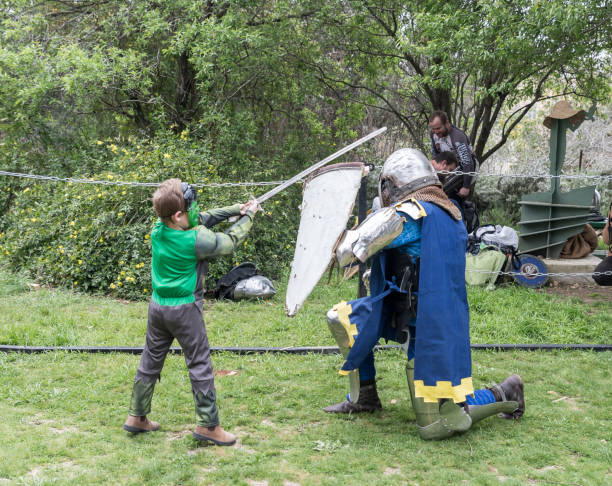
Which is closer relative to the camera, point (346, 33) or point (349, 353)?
point (349, 353)

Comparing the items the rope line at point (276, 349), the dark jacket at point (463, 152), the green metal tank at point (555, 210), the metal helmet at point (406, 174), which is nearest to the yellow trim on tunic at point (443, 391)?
the metal helmet at point (406, 174)

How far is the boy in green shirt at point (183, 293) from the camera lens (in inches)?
139

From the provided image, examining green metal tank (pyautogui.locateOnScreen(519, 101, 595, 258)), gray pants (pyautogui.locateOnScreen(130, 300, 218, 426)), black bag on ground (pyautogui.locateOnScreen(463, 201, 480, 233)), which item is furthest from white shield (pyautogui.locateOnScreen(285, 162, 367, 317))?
green metal tank (pyautogui.locateOnScreen(519, 101, 595, 258))

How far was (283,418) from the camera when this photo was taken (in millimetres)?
4117

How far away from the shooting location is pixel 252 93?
10.6 m

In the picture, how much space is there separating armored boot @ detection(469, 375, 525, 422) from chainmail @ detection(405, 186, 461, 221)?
1.14 meters

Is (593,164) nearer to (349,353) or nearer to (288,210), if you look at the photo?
(288,210)

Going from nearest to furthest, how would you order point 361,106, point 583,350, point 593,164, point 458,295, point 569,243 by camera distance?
point 458,295
point 583,350
point 569,243
point 361,106
point 593,164

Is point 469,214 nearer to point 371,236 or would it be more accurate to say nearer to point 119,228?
point 119,228

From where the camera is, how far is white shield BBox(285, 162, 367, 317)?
12.3 ft

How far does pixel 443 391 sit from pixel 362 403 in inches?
31.0

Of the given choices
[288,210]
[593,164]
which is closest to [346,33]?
[288,210]

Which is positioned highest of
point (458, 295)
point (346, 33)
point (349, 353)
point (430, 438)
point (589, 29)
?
point (346, 33)

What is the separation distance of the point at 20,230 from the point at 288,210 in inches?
152
